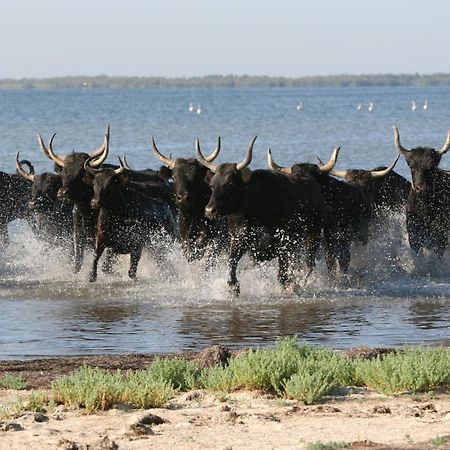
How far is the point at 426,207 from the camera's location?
19734mm

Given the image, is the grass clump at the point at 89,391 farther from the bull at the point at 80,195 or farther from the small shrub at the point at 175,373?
the bull at the point at 80,195

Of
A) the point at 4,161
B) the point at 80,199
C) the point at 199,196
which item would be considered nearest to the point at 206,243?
the point at 199,196

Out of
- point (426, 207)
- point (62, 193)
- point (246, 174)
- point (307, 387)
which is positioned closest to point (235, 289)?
point (246, 174)

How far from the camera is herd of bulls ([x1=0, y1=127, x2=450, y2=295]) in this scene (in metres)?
17.4

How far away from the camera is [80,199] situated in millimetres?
19219

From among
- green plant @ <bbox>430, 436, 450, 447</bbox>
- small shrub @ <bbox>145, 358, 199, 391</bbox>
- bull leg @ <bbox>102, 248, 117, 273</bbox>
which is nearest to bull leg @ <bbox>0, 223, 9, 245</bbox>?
bull leg @ <bbox>102, 248, 117, 273</bbox>

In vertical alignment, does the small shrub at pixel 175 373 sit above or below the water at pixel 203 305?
above

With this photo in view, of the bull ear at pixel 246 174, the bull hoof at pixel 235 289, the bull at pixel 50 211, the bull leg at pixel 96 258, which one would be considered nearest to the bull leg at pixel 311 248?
the bull ear at pixel 246 174

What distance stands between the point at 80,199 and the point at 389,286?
433 centimetres

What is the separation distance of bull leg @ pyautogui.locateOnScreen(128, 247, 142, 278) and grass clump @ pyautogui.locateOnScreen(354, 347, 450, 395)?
8441 mm

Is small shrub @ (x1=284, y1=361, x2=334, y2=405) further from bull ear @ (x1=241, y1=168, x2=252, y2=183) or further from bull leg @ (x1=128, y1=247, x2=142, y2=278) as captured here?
bull leg @ (x1=128, y1=247, x2=142, y2=278)

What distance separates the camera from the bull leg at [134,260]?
60.1ft

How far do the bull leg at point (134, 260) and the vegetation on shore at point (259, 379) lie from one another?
304 inches

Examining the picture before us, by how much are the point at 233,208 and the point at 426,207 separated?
3.68 meters
